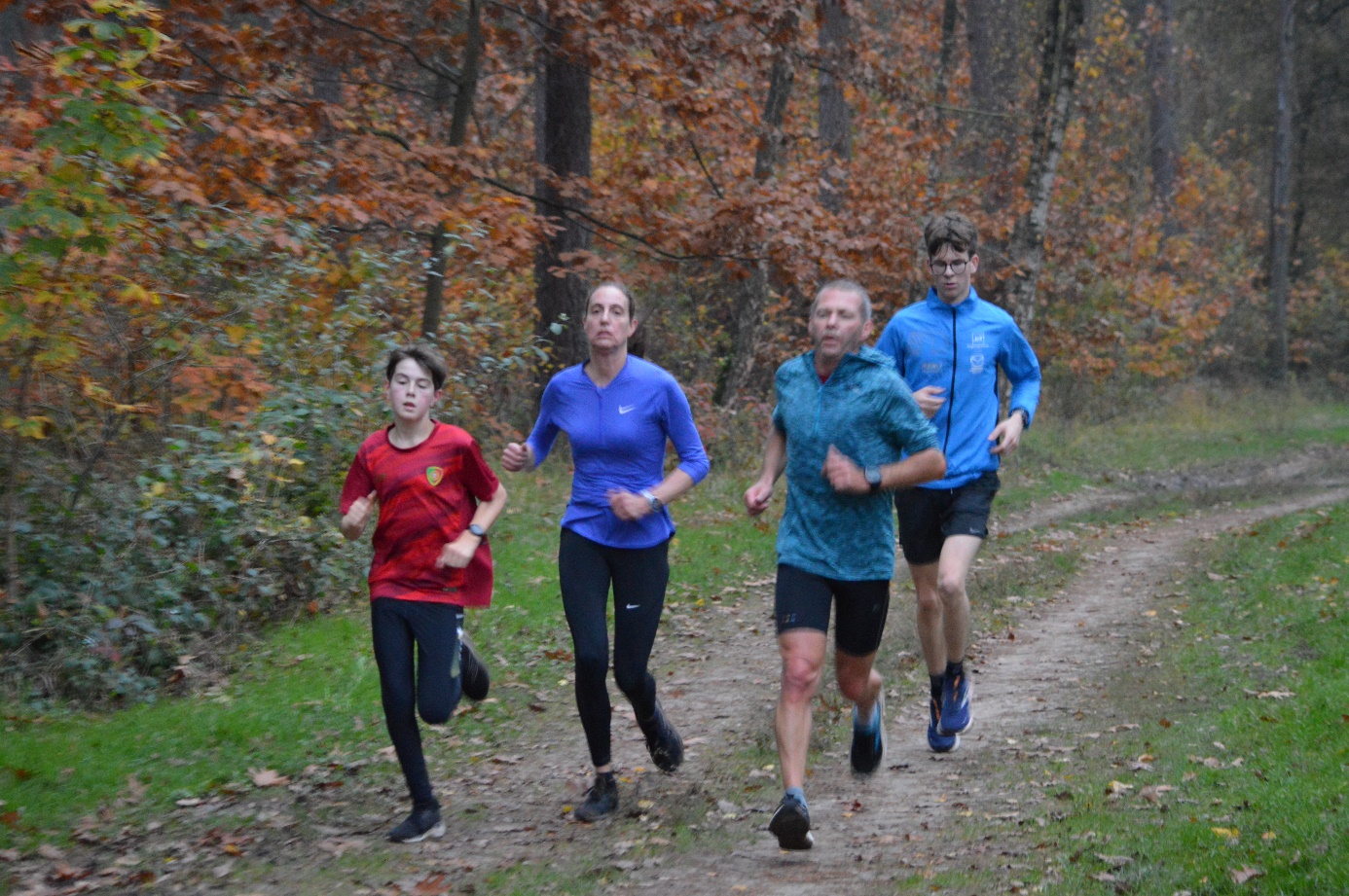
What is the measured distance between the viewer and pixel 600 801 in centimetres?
575

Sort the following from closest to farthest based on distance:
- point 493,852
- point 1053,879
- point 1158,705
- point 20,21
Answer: point 1053,879 → point 493,852 → point 1158,705 → point 20,21

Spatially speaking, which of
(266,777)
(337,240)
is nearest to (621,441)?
(266,777)

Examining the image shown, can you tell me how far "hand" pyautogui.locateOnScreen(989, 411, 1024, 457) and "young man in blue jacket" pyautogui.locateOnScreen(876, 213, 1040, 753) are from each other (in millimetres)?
15

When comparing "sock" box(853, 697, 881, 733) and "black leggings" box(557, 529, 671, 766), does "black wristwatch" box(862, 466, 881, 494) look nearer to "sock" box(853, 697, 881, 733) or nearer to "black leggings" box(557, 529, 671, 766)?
"black leggings" box(557, 529, 671, 766)

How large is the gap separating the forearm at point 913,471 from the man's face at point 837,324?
517 mm

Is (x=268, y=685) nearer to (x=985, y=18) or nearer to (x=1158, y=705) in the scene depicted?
(x=1158, y=705)

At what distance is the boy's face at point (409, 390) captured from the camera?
5398mm

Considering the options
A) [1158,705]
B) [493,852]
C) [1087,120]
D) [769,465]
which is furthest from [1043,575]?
[1087,120]

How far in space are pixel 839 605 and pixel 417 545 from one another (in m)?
1.82

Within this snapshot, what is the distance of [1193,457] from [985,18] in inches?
451

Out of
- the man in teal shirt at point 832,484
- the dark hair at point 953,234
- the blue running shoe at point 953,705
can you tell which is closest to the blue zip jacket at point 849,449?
the man in teal shirt at point 832,484

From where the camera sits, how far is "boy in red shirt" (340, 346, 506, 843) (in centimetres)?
538

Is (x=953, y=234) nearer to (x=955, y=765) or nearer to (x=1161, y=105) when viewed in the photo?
(x=955, y=765)

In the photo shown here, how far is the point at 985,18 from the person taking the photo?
28703 mm
